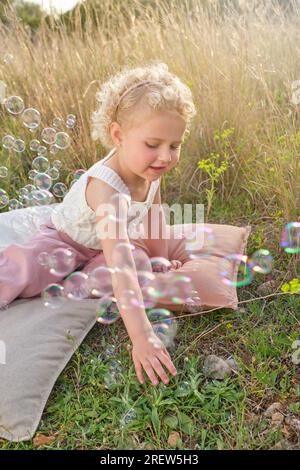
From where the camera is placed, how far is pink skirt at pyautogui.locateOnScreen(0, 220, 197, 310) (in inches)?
102

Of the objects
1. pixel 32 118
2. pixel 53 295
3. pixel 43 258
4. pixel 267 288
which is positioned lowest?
pixel 267 288

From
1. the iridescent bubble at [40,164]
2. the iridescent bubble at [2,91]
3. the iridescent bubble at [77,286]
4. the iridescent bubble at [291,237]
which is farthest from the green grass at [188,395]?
the iridescent bubble at [2,91]

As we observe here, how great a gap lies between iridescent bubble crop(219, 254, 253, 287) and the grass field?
0.16 ft

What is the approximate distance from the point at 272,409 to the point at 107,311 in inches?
32.5

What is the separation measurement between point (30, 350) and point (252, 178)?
5.94 ft

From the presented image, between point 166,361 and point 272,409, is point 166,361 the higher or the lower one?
the higher one

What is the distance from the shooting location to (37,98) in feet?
13.4

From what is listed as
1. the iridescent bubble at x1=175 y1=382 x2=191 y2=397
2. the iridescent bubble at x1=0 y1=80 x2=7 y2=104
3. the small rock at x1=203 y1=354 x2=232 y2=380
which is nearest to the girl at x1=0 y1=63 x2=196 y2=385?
the iridescent bubble at x1=175 y1=382 x2=191 y2=397

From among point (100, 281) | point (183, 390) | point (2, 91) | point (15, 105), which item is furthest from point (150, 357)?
point (2, 91)

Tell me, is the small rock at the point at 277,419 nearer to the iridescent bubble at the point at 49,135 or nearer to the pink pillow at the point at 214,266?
the pink pillow at the point at 214,266

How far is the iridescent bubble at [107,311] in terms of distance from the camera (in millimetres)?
2439

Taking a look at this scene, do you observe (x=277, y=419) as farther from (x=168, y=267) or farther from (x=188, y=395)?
(x=168, y=267)

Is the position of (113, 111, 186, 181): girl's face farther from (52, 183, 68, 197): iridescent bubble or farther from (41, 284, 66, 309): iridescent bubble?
(52, 183, 68, 197): iridescent bubble

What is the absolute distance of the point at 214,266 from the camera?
9.05 feet
